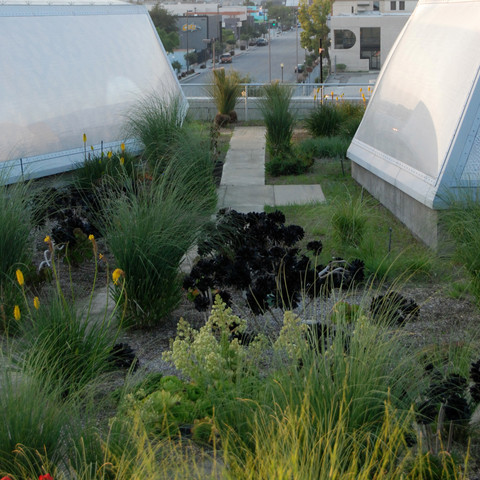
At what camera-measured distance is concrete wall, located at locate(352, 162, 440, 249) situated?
6719 mm

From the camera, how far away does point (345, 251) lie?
6699mm

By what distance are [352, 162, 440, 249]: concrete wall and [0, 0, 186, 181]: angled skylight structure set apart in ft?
11.1

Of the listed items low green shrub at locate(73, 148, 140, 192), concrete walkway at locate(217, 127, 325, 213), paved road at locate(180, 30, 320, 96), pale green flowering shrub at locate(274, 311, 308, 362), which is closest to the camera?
pale green flowering shrub at locate(274, 311, 308, 362)

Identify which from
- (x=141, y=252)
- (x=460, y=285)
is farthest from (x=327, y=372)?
(x=460, y=285)

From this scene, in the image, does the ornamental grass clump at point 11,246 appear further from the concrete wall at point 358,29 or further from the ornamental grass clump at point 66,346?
the concrete wall at point 358,29

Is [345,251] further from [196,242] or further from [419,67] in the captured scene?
[419,67]

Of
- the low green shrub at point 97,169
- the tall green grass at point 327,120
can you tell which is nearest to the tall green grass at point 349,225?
the low green shrub at point 97,169

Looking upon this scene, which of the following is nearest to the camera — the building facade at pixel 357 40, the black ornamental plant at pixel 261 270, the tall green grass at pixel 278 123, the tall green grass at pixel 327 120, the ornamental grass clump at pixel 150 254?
the black ornamental plant at pixel 261 270

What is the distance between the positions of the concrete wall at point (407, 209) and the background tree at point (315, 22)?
193ft

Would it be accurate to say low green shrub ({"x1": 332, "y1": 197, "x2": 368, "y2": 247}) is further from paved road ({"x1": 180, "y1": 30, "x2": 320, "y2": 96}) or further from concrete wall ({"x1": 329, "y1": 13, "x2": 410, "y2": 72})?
concrete wall ({"x1": 329, "y1": 13, "x2": 410, "y2": 72})

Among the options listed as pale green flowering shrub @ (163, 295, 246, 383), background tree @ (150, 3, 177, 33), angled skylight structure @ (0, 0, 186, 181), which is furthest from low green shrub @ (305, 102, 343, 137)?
background tree @ (150, 3, 177, 33)

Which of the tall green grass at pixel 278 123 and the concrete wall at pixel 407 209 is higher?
the tall green grass at pixel 278 123

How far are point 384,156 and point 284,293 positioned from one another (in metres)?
4.00

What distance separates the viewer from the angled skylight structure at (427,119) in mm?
6566
